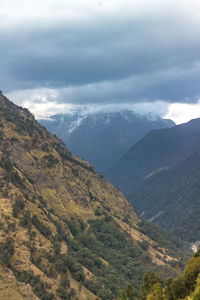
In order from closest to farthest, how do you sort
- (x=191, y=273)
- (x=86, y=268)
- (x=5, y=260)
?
(x=191, y=273)
(x=5, y=260)
(x=86, y=268)

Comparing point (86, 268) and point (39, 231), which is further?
point (86, 268)

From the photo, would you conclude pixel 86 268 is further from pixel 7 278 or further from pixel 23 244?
pixel 7 278

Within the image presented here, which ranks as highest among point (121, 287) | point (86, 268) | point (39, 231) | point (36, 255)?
point (39, 231)


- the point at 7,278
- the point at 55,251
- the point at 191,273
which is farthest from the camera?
the point at 55,251

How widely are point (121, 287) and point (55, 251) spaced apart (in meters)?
47.4

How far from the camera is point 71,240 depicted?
173m

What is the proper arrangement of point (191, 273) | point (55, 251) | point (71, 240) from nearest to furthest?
point (191, 273), point (55, 251), point (71, 240)

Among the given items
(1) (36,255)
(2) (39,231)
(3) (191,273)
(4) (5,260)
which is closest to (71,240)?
(2) (39,231)

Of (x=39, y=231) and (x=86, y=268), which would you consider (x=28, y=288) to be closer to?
(x=39, y=231)

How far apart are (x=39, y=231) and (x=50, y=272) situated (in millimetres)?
Answer: 21972

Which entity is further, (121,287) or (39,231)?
(121,287)

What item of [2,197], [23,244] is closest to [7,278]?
[23,244]

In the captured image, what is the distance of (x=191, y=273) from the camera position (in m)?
90.7

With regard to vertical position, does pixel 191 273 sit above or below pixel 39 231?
below
